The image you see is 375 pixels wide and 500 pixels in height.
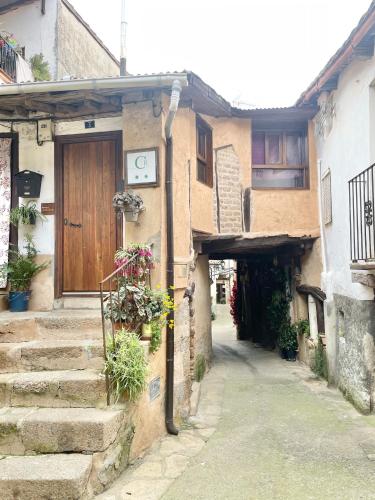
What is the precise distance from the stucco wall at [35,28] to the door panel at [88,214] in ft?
22.9

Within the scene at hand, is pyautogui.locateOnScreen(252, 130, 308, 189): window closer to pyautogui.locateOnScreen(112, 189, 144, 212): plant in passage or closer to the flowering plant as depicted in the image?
pyautogui.locateOnScreen(112, 189, 144, 212): plant in passage

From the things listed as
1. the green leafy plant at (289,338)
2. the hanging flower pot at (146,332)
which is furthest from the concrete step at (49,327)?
the green leafy plant at (289,338)

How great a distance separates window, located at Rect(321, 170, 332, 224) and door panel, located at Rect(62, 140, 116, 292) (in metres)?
4.79

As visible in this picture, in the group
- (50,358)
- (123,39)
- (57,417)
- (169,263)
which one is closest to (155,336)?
(169,263)

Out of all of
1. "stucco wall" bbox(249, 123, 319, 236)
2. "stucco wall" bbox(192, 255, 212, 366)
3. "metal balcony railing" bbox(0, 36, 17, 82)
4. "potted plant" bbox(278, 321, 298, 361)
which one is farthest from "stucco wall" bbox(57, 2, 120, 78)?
"potted plant" bbox(278, 321, 298, 361)

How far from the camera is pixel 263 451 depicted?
17.5 feet

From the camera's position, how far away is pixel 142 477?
436 cm

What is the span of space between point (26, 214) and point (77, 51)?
30.1 feet

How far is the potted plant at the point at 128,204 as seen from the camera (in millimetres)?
5863

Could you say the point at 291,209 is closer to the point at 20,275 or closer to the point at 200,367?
the point at 200,367

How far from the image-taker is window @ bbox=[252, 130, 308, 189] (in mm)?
9836

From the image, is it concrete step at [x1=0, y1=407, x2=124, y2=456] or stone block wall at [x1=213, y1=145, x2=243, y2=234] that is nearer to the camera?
concrete step at [x1=0, y1=407, x2=124, y2=456]

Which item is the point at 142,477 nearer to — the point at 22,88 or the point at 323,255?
the point at 22,88

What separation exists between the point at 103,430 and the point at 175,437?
7.03 feet
